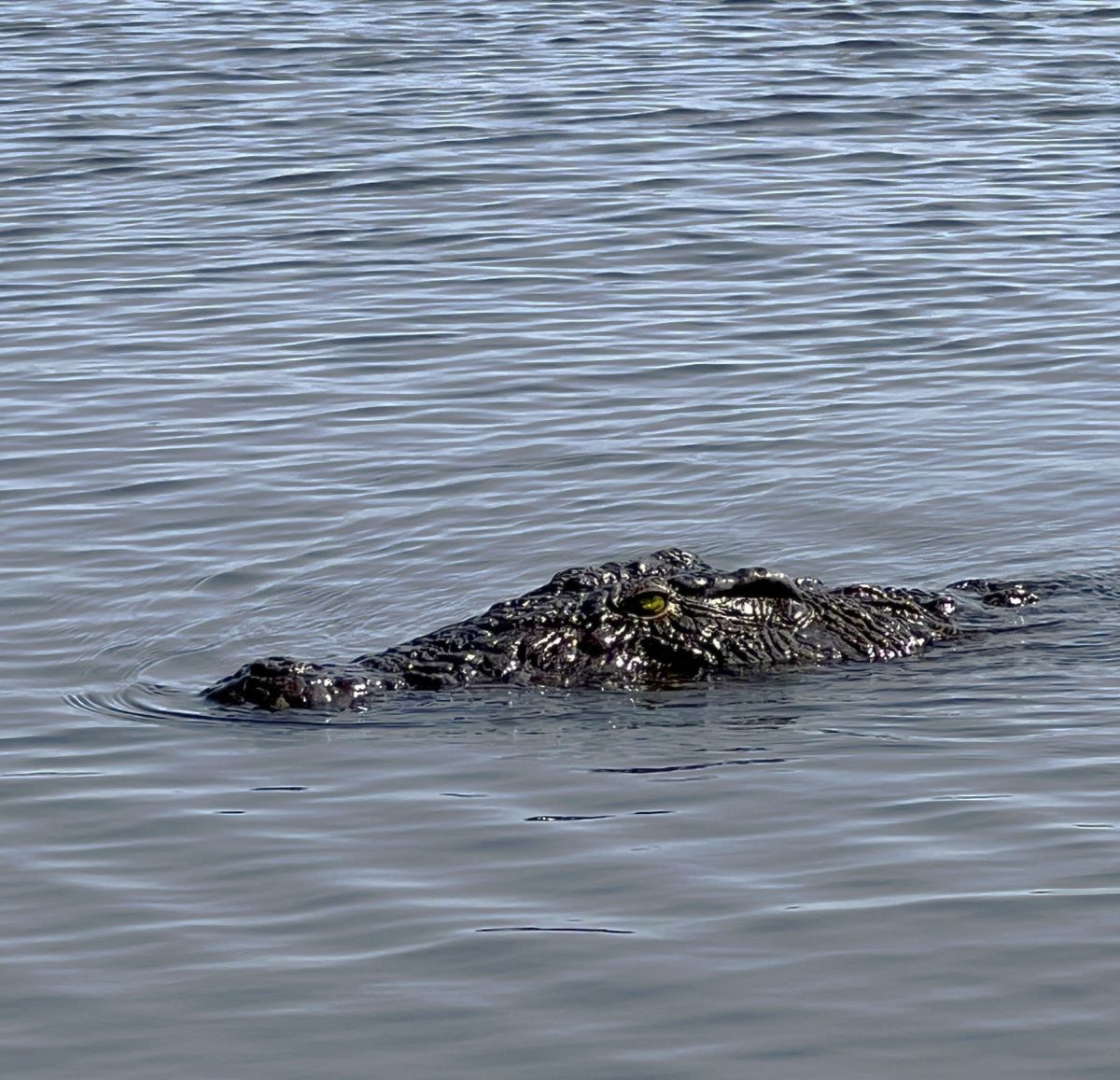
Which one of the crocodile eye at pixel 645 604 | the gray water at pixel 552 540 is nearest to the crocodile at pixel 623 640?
the crocodile eye at pixel 645 604

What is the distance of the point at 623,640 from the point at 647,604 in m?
0.18

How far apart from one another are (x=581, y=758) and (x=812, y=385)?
6.59 meters

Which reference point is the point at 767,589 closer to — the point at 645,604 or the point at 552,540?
the point at 645,604

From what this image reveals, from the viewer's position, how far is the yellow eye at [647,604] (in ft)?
31.4

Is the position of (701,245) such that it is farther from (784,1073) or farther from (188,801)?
(784,1073)

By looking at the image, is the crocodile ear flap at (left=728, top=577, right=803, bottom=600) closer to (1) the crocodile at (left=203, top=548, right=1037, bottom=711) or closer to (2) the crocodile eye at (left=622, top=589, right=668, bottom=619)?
(1) the crocodile at (left=203, top=548, right=1037, bottom=711)

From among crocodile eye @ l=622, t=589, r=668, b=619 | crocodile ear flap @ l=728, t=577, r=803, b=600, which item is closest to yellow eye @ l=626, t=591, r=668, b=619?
crocodile eye @ l=622, t=589, r=668, b=619

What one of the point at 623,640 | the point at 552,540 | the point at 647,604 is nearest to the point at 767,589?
the point at 647,604

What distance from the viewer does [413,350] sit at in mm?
15938

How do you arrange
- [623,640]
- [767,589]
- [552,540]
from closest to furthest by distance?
[623,640] < [767,589] < [552,540]

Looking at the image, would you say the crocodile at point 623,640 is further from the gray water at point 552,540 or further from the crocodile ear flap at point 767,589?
the gray water at point 552,540

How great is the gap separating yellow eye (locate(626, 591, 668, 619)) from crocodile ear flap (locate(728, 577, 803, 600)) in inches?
12.0

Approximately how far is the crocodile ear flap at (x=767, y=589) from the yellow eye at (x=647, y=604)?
0.30m

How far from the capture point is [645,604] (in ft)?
31.5
